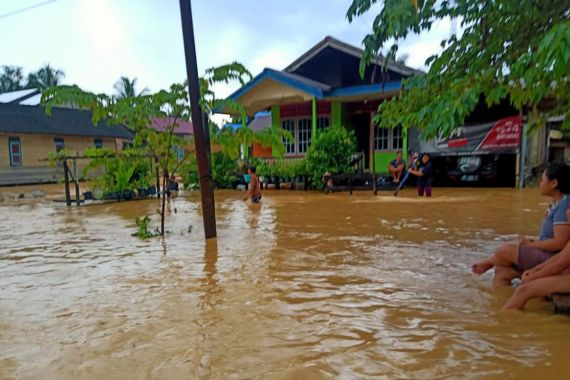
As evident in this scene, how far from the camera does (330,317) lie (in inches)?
141

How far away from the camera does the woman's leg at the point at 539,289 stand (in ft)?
10.6

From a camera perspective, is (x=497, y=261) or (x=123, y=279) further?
(x=123, y=279)

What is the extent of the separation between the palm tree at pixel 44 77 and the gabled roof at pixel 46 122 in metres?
13.2

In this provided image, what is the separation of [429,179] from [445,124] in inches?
413

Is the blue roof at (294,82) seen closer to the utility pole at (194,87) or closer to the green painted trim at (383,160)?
the green painted trim at (383,160)

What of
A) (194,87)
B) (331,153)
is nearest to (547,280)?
(194,87)

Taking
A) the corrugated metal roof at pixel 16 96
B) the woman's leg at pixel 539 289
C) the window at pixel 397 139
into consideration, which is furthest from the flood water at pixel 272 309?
the corrugated metal roof at pixel 16 96

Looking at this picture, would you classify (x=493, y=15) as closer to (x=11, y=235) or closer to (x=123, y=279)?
(x=123, y=279)

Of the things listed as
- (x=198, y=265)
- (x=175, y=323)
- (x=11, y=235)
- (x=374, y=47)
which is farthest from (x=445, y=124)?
(x=11, y=235)

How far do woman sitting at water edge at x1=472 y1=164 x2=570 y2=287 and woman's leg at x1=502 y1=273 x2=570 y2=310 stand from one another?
0.35 metres

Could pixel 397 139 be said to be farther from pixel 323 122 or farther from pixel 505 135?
pixel 505 135

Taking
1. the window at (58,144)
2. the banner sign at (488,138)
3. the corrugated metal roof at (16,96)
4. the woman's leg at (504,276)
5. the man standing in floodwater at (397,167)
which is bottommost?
the woman's leg at (504,276)

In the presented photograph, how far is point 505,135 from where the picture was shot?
47.8 ft

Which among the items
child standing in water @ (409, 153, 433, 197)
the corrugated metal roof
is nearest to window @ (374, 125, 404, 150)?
child standing in water @ (409, 153, 433, 197)
